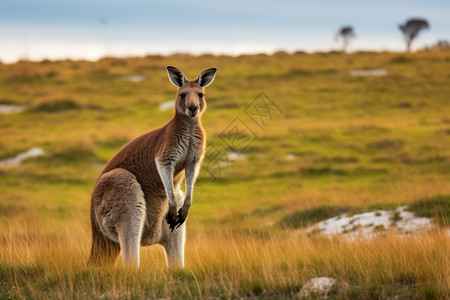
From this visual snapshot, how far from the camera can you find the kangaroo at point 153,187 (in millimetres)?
6312

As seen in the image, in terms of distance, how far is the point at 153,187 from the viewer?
21.7 ft

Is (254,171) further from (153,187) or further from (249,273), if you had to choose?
(249,273)

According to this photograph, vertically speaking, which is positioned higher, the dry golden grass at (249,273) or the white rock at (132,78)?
the white rock at (132,78)

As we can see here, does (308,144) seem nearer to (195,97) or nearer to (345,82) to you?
(345,82)

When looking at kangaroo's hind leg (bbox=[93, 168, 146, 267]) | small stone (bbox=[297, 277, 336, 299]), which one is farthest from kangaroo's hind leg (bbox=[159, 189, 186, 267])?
small stone (bbox=[297, 277, 336, 299])

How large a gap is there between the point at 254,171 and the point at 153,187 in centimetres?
1440

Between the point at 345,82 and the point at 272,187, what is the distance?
767 inches

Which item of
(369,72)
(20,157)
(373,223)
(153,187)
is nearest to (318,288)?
(153,187)

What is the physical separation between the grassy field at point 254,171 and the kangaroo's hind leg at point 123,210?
1.03 ft

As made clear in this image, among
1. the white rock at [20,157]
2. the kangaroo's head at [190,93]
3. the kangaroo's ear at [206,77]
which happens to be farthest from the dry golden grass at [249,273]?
the white rock at [20,157]

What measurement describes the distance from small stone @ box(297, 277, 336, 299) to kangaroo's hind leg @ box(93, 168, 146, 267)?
5.84ft

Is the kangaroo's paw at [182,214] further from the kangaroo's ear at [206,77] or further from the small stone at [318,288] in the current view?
the small stone at [318,288]

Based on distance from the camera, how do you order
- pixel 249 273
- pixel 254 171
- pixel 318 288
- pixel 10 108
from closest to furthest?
pixel 318 288 < pixel 249 273 < pixel 254 171 < pixel 10 108

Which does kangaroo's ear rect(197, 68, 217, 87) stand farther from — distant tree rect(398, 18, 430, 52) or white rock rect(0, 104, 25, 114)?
distant tree rect(398, 18, 430, 52)
